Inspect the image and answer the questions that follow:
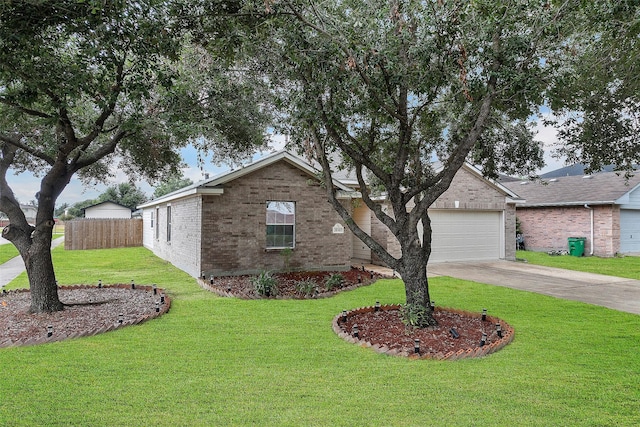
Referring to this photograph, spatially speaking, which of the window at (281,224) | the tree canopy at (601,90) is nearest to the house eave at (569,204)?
the tree canopy at (601,90)

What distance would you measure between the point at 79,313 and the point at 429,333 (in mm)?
6404

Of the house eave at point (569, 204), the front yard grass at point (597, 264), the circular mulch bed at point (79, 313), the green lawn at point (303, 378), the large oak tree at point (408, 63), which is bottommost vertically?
the green lawn at point (303, 378)

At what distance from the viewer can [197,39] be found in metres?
5.88

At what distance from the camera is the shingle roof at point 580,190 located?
19.8 metres

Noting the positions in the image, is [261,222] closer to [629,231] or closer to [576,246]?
[576,246]

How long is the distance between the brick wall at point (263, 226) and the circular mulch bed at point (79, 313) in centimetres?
237

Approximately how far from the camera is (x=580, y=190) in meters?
21.9

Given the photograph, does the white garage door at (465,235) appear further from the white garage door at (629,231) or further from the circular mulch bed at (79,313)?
the circular mulch bed at (79,313)

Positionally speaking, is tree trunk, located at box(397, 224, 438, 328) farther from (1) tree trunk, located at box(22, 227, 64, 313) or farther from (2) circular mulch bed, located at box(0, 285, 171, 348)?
(1) tree trunk, located at box(22, 227, 64, 313)

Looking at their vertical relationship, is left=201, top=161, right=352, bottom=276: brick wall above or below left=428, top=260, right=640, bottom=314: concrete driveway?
above

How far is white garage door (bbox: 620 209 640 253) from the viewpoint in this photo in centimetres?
2003

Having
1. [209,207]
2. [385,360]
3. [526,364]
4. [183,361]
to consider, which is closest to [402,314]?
[385,360]

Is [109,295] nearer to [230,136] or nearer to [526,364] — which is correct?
[230,136]

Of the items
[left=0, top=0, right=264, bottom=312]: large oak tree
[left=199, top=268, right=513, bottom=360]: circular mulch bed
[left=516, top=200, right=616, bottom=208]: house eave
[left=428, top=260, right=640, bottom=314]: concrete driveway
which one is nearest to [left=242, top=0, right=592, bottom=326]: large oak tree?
[left=199, top=268, right=513, bottom=360]: circular mulch bed
